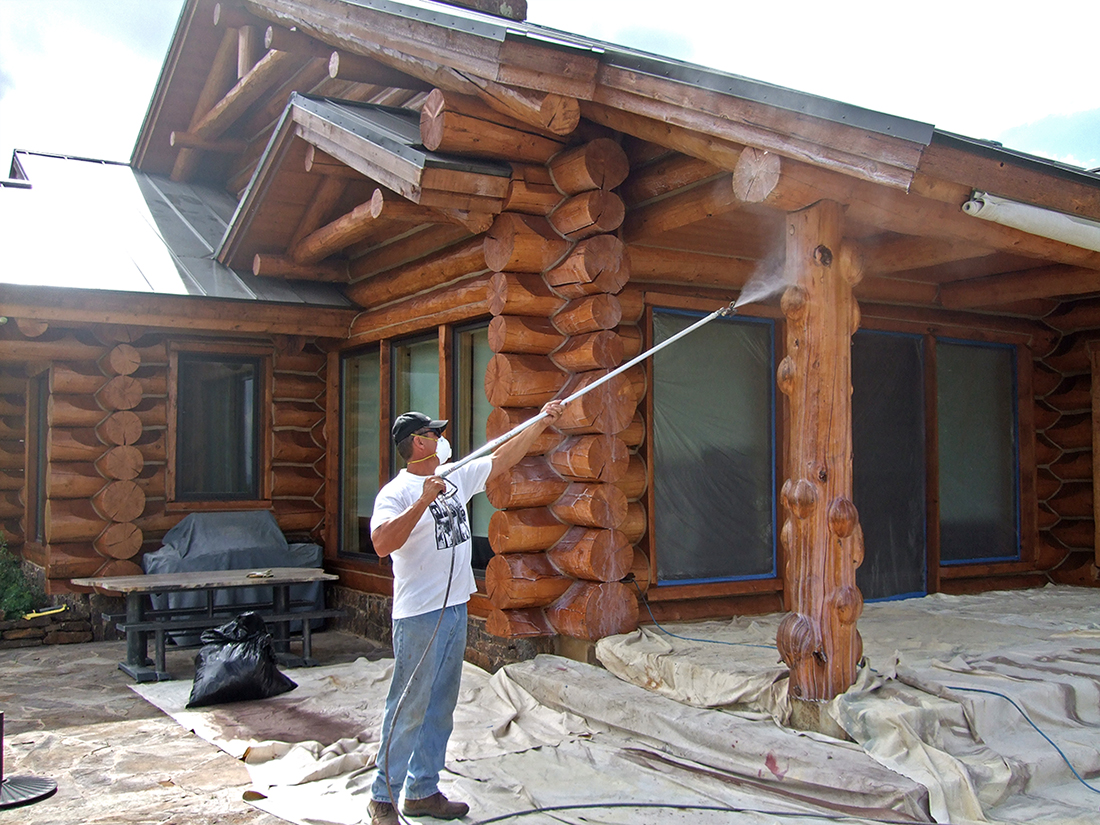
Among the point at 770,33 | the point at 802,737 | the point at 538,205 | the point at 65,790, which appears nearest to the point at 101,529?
the point at 65,790

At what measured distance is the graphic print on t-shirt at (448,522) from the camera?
14.9ft

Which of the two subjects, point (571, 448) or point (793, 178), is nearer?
point (793, 178)

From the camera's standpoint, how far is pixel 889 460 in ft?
27.0

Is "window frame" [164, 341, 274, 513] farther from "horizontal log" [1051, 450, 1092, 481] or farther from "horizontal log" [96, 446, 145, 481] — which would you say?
"horizontal log" [1051, 450, 1092, 481]

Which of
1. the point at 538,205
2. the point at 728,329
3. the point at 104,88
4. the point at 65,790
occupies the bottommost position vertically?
the point at 65,790

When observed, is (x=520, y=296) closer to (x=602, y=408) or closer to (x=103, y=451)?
(x=602, y=408)

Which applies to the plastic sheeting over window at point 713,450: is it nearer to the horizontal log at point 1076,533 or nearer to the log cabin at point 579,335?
the log cabin at point 579,335

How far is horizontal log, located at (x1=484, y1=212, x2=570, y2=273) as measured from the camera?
6652 millimetres

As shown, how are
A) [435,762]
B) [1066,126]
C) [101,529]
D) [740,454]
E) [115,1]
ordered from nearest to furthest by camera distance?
[435,762] < [740,454] < [101,529] < [115,1] < [1066,126]

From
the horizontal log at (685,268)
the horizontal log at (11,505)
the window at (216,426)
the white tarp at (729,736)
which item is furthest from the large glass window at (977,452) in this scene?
the horizontal log at (11,505)

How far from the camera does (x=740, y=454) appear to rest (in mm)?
7543

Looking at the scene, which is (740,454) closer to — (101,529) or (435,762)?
(435,762)

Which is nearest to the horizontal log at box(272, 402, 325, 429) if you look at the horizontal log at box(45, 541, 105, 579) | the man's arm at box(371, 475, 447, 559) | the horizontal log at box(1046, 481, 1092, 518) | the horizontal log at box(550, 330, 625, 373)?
the horizontal log at box(45, 541, 105, 579)

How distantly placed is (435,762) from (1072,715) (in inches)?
128
